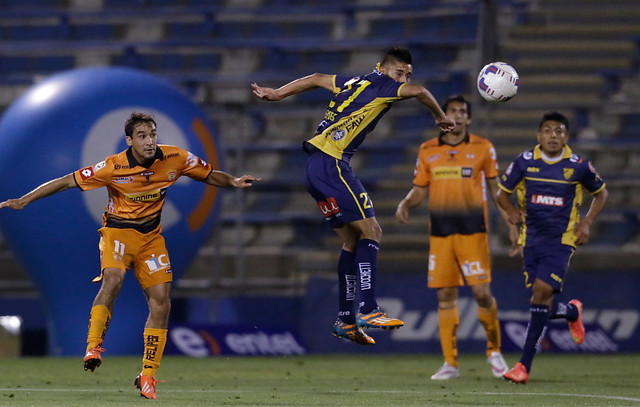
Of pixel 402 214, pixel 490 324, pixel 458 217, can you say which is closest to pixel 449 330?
pixel 490 324

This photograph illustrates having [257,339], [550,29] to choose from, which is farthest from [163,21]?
[257,339]

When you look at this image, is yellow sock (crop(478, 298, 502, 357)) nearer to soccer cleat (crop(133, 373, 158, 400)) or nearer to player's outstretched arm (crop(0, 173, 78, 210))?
soccer cleat (crop(133, 373, 158, 400))

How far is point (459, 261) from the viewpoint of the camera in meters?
10.5

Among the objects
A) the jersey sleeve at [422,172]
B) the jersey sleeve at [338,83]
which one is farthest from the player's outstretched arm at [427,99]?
the jersey sleeve at [422,172]

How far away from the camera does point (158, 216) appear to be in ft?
27.7

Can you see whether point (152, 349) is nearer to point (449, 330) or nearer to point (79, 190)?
point (449, 330)

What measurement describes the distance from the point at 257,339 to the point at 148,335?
528 cm

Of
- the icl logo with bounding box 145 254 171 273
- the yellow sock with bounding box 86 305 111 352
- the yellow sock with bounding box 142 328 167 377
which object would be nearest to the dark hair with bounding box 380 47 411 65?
the icl logo with bounding box 145 254 171 273

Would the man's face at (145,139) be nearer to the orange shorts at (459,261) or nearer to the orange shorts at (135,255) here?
the orange shorts at (135,255)

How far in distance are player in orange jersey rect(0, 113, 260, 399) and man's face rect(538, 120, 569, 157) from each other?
285 centimetres

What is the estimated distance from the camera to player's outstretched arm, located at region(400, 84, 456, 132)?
783 centimetres

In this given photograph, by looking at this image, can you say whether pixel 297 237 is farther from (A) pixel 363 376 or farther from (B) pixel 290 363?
(A) pixel 363 376

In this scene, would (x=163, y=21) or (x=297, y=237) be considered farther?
(x=163, y=21)

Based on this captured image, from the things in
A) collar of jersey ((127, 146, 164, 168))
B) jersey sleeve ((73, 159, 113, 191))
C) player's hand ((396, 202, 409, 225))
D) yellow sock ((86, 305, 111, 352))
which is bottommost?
yellow sock ((86, 305, 111, 352))
